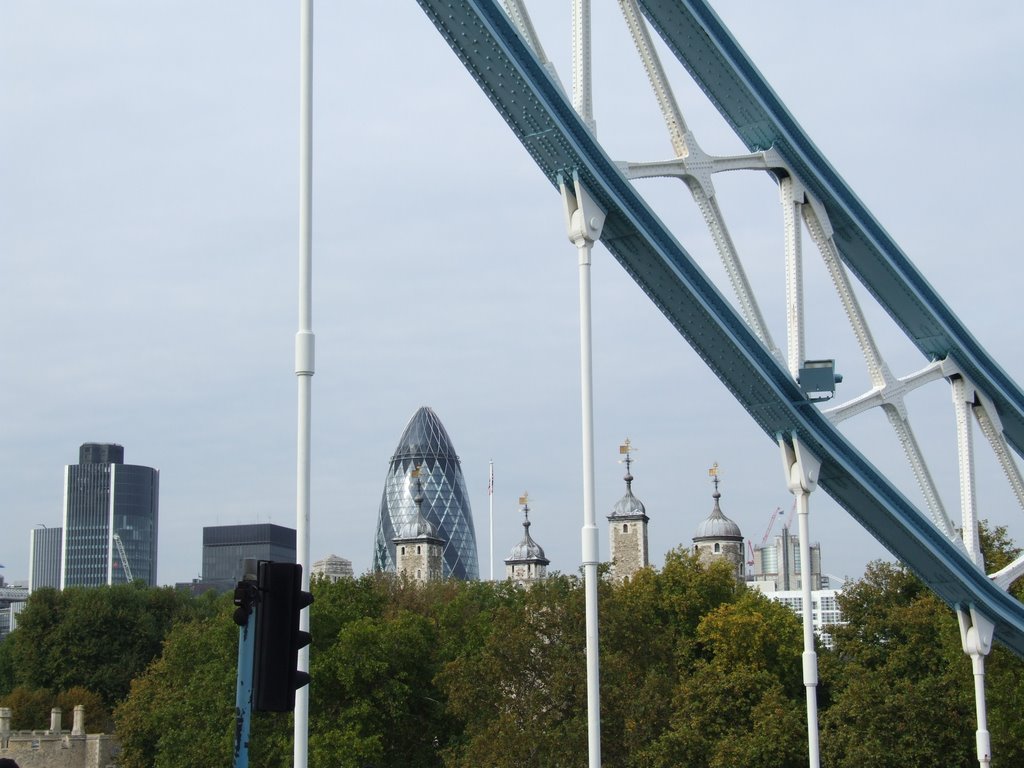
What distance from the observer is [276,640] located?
772cm

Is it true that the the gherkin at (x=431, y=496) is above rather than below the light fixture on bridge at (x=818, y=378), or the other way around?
above

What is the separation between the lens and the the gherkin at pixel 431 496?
16112 centimetres

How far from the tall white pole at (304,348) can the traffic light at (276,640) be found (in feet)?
8.21

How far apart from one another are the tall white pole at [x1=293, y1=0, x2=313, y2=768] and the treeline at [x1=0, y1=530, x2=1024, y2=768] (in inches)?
746

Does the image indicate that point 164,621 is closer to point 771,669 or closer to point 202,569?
point 771,669

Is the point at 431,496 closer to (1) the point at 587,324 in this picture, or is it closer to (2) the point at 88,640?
(2) the point at 88,640

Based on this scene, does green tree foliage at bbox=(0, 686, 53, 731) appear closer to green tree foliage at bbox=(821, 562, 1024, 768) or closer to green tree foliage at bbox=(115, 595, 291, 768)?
green tree foliage at bbox=(115, 595, 291, 768)

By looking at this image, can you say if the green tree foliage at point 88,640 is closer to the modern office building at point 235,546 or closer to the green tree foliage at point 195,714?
the green tree foliage at point 195,714

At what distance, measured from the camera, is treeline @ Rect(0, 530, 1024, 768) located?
31.3 m

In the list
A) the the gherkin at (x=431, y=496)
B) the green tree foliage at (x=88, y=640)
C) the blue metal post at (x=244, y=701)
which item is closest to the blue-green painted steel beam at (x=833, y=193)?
the blue metal post at (x=244, y=701)

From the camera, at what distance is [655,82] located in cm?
1623

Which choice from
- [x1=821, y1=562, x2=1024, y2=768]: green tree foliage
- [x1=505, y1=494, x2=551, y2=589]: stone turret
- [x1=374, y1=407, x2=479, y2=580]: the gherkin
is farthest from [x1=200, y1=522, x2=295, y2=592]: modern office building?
[x1=821, y1=562, x2=1024, y2=768]: green tree foliage

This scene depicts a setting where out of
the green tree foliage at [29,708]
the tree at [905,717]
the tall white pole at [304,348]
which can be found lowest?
the green tree foliage at [29,708]

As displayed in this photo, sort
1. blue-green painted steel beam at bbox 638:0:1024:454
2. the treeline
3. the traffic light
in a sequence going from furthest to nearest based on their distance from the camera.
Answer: the treeline, blue-green painted steel beam at bbox 638:0:1024:454, the traffic light
